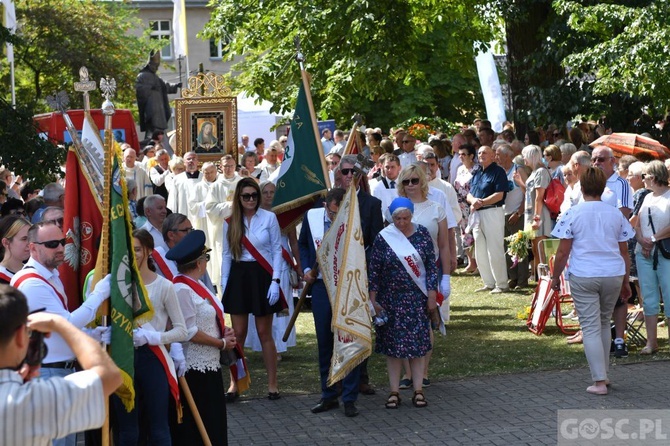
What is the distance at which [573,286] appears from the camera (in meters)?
9.91

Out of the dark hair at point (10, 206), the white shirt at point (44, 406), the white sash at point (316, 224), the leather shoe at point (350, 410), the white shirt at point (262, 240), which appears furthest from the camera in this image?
the dark hair at point (10, 206)

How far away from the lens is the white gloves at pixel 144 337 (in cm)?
692

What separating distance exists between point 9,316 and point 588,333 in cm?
677

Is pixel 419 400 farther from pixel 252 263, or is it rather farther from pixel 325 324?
pixel 252 263

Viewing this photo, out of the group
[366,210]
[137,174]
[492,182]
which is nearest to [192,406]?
[366,210]

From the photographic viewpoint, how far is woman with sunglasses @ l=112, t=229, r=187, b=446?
22.9 ft

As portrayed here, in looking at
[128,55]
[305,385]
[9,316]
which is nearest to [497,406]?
[305,385]

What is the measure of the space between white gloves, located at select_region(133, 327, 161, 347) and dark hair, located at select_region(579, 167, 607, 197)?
4.34 m

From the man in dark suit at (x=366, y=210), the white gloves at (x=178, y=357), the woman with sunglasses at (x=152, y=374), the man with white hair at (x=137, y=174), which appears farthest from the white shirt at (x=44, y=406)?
the man with white hair at (x=137, y=174)

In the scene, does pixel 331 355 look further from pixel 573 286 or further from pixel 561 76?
pixel 561 76

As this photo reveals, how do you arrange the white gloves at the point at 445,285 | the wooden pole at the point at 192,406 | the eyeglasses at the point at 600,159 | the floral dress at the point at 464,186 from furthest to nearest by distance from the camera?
1. the floral dress at the point at 464,186
2. the eyeglasses at the point at 600,159
3. the white gloves at the point at 445,285
4. the wooden pole at the point at 192,406

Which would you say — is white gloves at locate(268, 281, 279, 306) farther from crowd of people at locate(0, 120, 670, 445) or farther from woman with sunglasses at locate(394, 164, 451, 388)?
woman with sunglasses at locate(394, 164, 451, 388)

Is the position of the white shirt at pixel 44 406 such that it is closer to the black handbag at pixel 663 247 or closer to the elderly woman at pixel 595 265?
the elderly woman at pixel 595 265

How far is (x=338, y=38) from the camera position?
2283 cm
